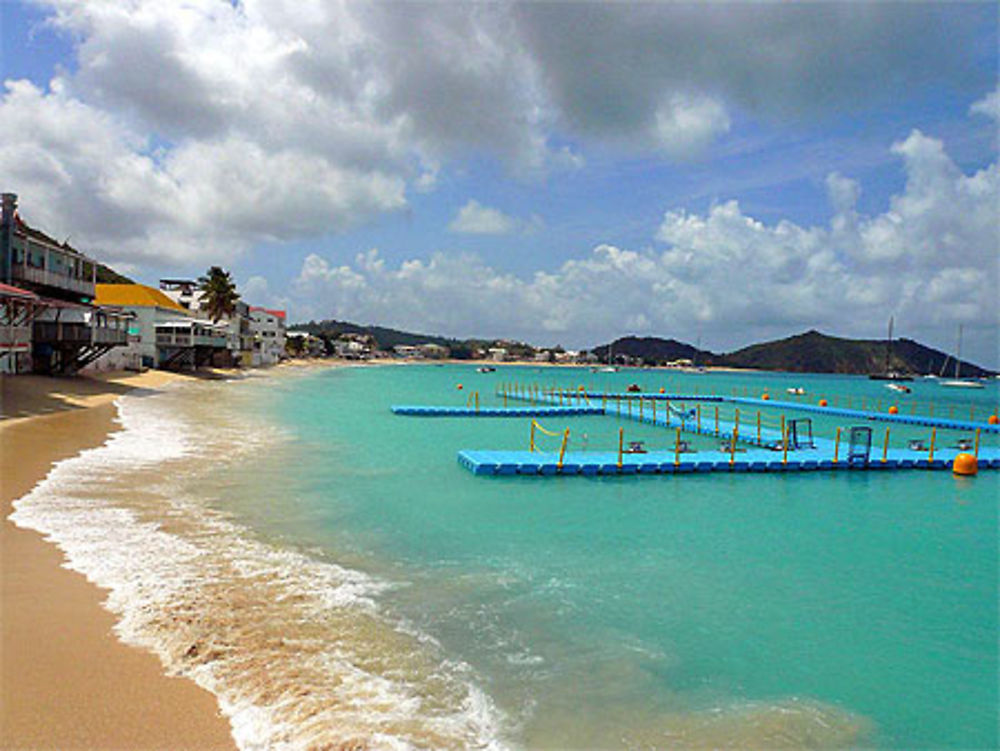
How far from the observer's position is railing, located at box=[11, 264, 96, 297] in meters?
37.7

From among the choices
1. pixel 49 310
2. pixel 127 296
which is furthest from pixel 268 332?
pixel 49 310

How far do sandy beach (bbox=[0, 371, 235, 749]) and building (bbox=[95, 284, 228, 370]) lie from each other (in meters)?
47.4

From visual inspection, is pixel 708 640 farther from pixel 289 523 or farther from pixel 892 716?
pixel 289 523

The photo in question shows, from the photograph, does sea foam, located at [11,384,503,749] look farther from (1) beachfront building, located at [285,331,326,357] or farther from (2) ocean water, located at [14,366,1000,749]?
(1) beachfront building, located at [285,331,326,357]

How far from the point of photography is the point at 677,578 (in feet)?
40.8

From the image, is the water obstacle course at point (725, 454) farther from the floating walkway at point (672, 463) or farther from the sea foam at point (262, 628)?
the sea foam at point (262, 628)

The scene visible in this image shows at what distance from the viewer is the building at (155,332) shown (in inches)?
2169

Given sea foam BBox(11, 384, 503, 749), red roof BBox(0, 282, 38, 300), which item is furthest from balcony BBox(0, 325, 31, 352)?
sea foam BBox(11, 384, 503, 749)

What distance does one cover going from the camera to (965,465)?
26.9 m

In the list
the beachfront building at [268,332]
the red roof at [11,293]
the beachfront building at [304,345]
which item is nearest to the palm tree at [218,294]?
the beachfront building at [268,332]

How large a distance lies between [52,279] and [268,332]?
7754cm

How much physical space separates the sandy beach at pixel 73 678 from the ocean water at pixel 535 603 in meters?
0.30

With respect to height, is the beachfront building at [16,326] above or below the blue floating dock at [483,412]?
above

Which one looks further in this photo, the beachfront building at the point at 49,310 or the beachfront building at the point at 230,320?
the beachfront building at the point at 230,320
